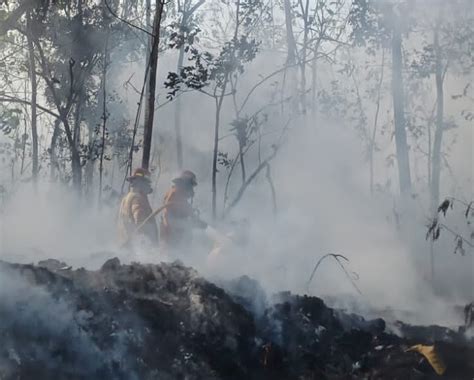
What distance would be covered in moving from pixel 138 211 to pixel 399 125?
1010cm

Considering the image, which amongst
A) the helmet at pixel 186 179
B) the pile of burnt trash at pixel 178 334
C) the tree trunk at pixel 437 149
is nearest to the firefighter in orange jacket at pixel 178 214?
the helmet at pixel 186 179

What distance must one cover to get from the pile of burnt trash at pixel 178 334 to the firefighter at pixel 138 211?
1.98 meters

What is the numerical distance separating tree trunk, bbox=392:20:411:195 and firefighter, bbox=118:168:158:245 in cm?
943

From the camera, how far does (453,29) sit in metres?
21.2

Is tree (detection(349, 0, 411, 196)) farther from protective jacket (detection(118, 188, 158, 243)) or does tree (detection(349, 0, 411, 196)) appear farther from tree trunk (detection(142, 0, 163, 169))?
protective jacket (detection(118, 188, 158, 243))

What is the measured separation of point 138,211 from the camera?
957cm

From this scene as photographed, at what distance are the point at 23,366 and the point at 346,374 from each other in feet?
10.0

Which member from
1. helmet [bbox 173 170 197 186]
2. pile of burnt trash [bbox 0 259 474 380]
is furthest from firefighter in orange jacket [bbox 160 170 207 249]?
pile of burnt trash [bbox 0 259 474 380]

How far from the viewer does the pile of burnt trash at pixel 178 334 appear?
5.84 meters

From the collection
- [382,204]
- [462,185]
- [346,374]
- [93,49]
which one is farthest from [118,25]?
[346,374]

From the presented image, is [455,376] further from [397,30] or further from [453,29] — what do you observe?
[453,29]

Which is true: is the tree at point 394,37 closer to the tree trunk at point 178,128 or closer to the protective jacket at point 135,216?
the tree trunk at point 178,128

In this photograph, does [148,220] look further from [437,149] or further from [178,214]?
[437,149]

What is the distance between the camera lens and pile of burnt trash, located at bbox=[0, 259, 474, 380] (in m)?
5.84
